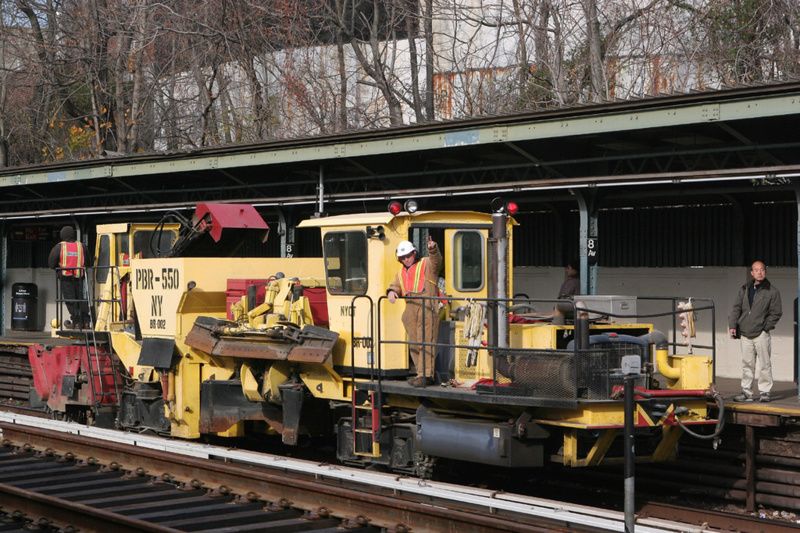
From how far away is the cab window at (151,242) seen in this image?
1562cm

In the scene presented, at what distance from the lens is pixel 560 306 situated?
35.1 feet

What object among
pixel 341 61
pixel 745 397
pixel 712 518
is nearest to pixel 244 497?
pixel 712 518

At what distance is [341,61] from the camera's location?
3312 cm

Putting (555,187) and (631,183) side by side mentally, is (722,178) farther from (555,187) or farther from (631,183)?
(555,187)

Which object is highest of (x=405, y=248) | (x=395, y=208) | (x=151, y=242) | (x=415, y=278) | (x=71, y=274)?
(x=395, y=208)

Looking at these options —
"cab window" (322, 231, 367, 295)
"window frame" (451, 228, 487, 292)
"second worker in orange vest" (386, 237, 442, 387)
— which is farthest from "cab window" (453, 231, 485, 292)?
"cab window" (322, 231, 367, 295)

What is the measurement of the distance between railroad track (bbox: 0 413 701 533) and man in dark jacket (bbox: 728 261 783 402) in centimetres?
429

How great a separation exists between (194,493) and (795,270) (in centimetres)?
1004

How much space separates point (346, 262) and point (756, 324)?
5.05 m

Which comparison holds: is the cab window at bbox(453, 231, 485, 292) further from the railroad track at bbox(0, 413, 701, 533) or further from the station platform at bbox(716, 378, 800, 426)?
the station platform at bbox(716, 378, 800, 426)

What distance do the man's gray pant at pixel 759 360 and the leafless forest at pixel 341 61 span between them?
47.1 ft

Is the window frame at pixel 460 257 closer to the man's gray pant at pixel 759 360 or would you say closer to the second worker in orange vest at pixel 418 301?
the second worker in orange vest at pixel 418 301

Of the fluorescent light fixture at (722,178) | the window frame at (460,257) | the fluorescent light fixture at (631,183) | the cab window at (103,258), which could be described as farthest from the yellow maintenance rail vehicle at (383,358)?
the fluorescent light fixture at (722,178)

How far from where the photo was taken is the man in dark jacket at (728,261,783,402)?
509 inches
